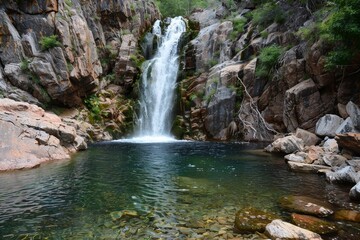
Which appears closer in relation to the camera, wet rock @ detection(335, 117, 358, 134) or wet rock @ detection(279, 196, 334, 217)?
wet rock @ detection(279, 196, 334, 217)

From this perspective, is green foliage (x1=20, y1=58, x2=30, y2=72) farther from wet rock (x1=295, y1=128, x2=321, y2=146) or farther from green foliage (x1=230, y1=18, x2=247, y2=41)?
wet rock (x1=295, y1=128, x2=321, y2=146)

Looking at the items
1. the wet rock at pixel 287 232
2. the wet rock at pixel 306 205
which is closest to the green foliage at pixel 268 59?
the wet rock at pixel 306 205

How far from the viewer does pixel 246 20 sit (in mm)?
30781

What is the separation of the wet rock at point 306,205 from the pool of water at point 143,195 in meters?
0.30

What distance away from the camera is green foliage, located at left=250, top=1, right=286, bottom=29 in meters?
25.6

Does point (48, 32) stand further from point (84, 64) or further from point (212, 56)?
point (212, 56)

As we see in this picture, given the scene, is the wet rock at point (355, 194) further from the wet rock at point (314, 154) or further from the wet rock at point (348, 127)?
the wet rock at point (348, 127)

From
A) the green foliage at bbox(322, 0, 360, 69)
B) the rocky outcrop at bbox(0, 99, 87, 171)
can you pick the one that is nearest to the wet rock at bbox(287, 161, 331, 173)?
the green foliage at bbox(322, 0, 360, 69)

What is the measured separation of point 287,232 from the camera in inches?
224

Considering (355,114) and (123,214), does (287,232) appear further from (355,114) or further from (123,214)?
(355,114)

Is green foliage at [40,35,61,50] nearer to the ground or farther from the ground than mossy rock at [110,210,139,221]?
farther from the ground

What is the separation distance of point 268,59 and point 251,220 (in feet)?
59.2

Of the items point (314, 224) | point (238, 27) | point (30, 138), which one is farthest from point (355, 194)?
point (238, 27)

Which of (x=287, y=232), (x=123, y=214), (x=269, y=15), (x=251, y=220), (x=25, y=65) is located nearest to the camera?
(x=287, y=232)
